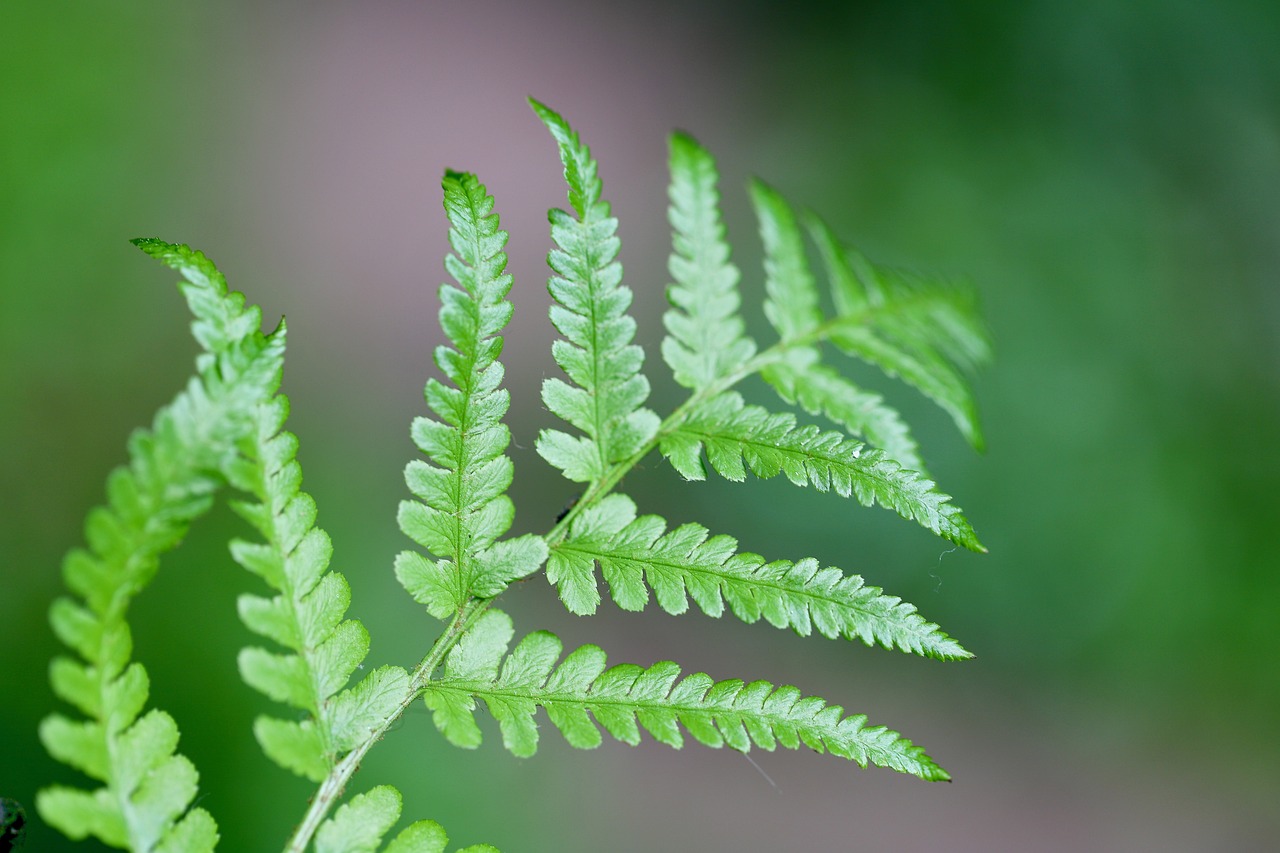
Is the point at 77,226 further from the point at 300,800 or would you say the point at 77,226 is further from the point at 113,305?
the point at 300,800

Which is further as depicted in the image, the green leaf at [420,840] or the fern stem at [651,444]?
the fern stem at [651,444]

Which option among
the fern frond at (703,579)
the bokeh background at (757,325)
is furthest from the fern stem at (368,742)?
the bokeh background at (757,325)

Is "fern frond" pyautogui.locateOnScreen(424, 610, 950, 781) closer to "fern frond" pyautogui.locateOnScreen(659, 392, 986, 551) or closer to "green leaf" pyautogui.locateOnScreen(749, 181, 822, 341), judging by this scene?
"fern frond" pyautogui.locateOnScreen(659, 392, 986, 551)

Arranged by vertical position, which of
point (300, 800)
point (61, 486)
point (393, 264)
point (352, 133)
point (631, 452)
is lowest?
point (300, 800)

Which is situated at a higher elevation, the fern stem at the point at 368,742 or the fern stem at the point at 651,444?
the fern stem at the point at 651,444

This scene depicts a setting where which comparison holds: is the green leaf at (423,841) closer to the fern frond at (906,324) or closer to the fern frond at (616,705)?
the fern frond at (616,705)

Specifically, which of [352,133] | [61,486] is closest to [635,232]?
[352,133]

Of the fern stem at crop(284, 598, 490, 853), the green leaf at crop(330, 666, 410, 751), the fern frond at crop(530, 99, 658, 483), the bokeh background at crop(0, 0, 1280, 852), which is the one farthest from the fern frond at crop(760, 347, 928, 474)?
the bokeh background at crop(0, 0, 1280, 852)

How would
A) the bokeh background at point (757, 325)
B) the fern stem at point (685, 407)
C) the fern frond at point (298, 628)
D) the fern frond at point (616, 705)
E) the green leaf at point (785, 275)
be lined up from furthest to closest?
1. the bokeh background at point (757, 325)
2. the green leaf at point (785, 275)
3. the fern stem at point (685, 407)
4. the fern frond at point (616, 705)
5. the fern frond at point (298, 628)

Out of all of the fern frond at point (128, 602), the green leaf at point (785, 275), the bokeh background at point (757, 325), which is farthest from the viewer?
the bokeh background at point (757, 325)
